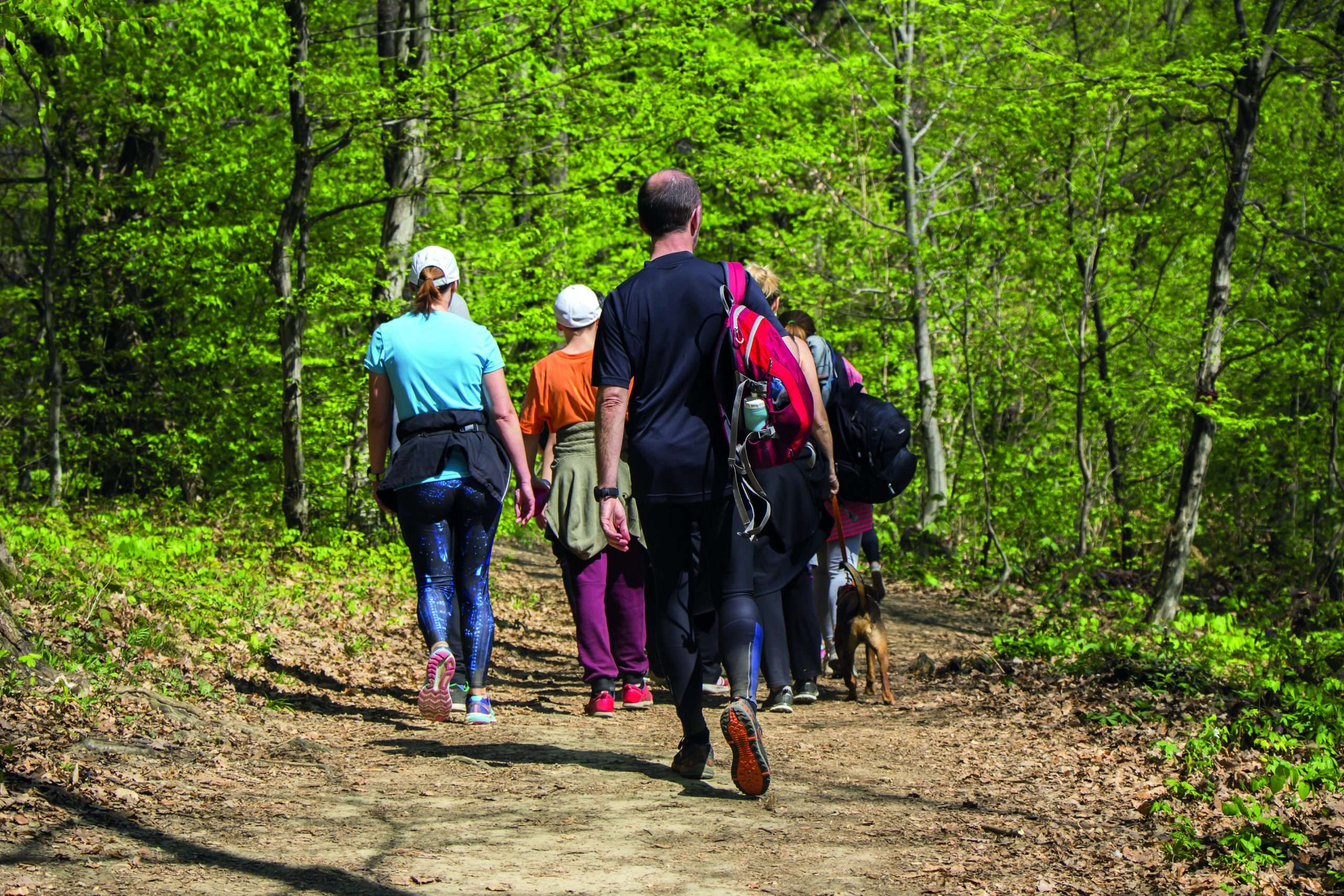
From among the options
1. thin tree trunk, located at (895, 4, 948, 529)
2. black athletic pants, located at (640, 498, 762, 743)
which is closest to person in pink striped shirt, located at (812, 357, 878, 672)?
black athletic pants, located at (640, 498, 762, 743)

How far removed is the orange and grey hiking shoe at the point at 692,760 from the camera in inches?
184

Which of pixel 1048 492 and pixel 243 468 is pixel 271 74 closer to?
pixel 243 468

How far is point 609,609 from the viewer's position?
6.83 m

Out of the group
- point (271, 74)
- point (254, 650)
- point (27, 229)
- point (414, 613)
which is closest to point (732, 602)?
point (254, 650)

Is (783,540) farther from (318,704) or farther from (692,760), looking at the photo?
(318,704)

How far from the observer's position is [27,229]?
759 inches

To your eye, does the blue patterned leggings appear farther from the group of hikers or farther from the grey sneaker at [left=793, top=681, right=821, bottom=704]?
the grey sneaker at [left=793, top=681, right=821, bottom=704]

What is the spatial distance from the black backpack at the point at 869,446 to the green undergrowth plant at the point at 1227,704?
1.59 metres

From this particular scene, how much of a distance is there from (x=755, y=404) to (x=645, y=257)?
13141mm

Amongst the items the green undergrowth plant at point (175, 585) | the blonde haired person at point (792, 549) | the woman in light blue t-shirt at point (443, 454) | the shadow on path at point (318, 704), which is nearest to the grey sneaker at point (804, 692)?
the blonde haired person at point (792, 549)

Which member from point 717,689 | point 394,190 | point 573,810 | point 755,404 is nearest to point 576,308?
point 717,689

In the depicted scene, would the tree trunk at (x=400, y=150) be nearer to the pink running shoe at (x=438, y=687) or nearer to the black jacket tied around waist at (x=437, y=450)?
the black jacket tied around waist at (x=437, y=450)

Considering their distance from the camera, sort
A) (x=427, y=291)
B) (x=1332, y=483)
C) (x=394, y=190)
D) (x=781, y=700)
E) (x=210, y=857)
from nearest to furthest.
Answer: (x=210, y=857), (x=427, y=291), (x=781, y=700), (x=394, y=190), (x=1332, y=483)

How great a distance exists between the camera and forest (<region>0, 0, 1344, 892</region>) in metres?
11.2
